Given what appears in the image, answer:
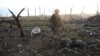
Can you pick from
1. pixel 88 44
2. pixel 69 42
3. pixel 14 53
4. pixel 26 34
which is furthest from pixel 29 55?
pixel 26 34

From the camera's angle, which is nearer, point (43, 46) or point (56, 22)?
point (43, 46)

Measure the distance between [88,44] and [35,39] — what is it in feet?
9.76

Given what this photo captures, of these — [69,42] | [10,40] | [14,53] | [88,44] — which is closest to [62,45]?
[69,42]

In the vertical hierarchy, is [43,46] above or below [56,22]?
below

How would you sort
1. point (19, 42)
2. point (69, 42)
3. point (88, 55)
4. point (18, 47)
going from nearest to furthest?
point (88, 55), point (69, 42), point (18, 47), point (19, 42)

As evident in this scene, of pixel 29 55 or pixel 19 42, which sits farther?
pixel 19 42

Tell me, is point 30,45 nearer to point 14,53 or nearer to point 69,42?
point 14,53

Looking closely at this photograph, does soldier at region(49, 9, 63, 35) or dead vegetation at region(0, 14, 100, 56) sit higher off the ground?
soldier at region(49, 9, 63, 35)

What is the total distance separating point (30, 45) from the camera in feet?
43.3

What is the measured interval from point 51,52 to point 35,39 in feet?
7.52

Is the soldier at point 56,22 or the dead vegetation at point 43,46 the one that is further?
the soldier at point 56,22

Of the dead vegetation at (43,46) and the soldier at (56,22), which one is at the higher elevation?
the soldier at (56,22)

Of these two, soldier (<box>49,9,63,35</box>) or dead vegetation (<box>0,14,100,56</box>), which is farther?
soldier (<box>49,9,63,35</box>)

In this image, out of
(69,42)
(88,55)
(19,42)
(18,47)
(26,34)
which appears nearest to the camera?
(88,55)
